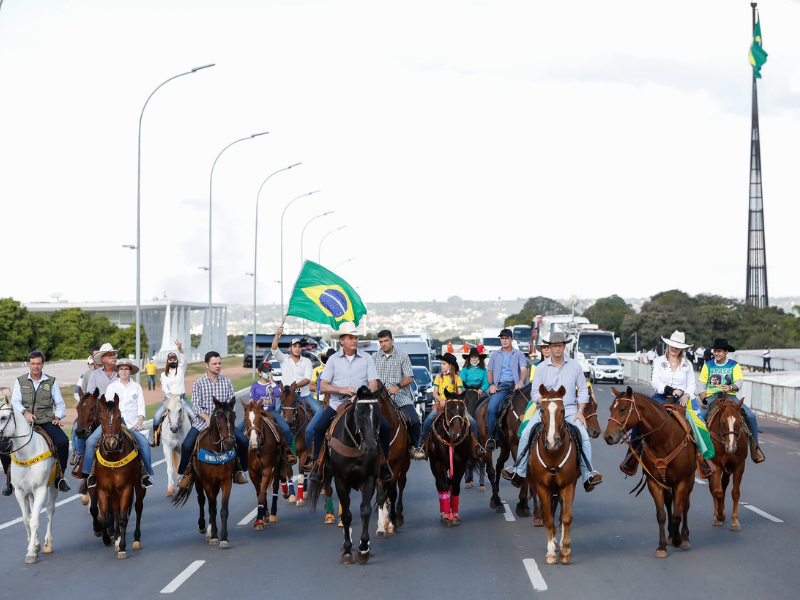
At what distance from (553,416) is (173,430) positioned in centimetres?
746

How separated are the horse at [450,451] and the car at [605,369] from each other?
39056mm

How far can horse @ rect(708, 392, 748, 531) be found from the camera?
12.8 metres

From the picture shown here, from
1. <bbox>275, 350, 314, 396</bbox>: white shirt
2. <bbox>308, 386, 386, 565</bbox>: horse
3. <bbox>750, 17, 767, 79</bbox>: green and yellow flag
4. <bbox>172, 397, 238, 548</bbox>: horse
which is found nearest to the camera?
<bbox>308, 386, 386, 565</bbox>: horse

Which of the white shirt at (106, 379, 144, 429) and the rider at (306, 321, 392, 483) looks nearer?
the rider at (306, 321, 392, 483)

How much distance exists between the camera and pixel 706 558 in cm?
1089

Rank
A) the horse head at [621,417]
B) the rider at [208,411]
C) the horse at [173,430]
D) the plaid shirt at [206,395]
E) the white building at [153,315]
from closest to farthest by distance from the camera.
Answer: the horse head at [621,417] < the rider at [208,411] < the plaid shirt at [206,395] < the horse at [173,430] < the white building at [153,315]

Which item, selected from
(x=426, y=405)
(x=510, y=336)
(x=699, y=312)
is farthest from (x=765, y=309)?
(x=510, y=336)

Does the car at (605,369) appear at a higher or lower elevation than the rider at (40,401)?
lower

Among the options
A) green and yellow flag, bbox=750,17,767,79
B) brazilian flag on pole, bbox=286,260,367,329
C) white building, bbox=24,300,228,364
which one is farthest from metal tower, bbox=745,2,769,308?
brazilian flag on pole, bbox=286,260,367,329

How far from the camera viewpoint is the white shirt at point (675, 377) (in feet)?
40.0

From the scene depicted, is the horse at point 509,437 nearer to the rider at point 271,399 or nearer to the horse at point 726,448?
the horse at point 726,448

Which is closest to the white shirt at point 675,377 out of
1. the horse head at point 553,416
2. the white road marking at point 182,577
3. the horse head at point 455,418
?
the horse head at point 553,416

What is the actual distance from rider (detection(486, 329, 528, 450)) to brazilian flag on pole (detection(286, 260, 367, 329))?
7.38 meters

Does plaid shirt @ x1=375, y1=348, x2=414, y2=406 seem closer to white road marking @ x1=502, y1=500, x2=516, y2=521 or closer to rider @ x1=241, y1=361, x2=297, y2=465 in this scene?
rider @ x1=241, y1=361, x2=297, y2=465
